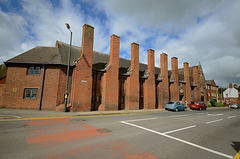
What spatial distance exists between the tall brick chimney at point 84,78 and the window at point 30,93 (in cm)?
484

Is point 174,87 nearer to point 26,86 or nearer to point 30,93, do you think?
point 30,93

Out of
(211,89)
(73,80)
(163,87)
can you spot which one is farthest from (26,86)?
(211,89)

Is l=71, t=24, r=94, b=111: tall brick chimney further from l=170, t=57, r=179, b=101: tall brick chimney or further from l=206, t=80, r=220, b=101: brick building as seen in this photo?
l=206, t=80, r=220, b=101: brick building

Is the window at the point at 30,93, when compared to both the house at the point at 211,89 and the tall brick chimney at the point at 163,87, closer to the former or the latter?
the tall brick chimney at the point at 163,87

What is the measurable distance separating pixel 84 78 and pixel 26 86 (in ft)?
23.4

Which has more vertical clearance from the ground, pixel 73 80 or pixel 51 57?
pixel 51 57

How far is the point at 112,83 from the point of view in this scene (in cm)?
1684

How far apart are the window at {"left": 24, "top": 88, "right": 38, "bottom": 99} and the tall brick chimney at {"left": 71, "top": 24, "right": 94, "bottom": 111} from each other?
484 centimetres

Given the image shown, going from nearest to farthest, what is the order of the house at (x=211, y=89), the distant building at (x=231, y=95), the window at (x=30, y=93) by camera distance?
the window at (x=30, y=93) < the house at (x=211, y=89) < the distant building at (x=231, y=95)

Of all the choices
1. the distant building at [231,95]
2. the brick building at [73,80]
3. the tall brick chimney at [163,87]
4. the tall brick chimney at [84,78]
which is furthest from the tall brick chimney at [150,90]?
the distant building at [231,95]

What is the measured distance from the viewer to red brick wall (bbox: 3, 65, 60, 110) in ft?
45.4

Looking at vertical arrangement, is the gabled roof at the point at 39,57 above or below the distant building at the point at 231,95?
above

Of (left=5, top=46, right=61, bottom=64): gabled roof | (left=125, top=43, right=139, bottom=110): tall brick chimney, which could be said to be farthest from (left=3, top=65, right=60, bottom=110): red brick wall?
(left=125, top=43, right=139, bottom=110): tall brick chimney

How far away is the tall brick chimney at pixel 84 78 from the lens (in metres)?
13.9
